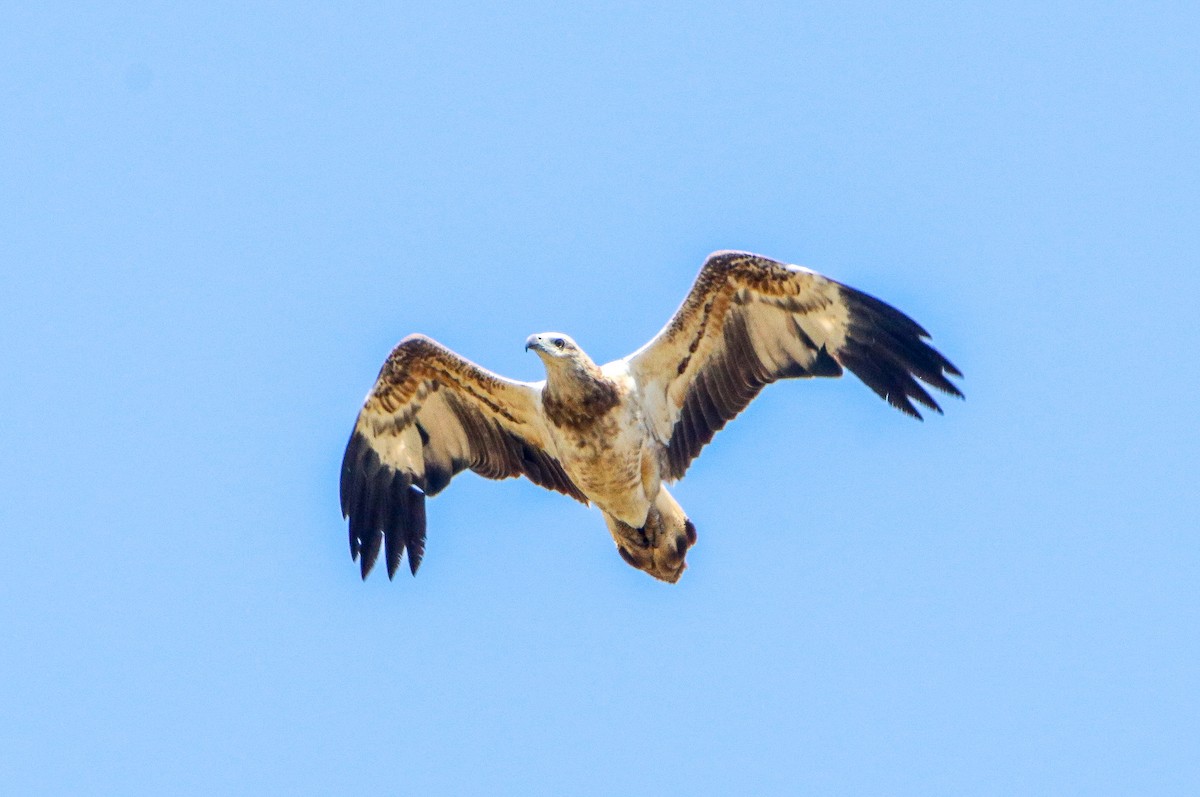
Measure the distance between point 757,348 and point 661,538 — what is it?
1667mm

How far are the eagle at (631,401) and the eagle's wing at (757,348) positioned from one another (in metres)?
0.01

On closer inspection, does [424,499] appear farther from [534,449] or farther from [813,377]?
[813,377]

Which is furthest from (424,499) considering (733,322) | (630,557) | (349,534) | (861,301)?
(861,301)

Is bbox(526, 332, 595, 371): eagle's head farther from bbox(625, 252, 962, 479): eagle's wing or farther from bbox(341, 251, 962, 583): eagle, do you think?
bbox(625, 252, 962, 479): eagle's wing

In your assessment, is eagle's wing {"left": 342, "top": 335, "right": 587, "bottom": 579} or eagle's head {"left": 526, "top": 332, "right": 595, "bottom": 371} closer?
eagle's head {"left": 526, "top": 332, "right": 595, "bottom": 371}

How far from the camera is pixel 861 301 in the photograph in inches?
526

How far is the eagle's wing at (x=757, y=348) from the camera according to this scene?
1324 centimetres

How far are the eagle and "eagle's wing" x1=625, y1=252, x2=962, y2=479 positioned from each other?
0.01m

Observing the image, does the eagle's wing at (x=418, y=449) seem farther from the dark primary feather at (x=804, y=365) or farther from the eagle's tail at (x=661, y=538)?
the dark primary feather at (x=804, y=365)

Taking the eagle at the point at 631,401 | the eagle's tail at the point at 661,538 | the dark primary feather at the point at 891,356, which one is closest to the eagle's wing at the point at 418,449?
the eagle at the point at 631,401

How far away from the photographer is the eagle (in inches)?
514

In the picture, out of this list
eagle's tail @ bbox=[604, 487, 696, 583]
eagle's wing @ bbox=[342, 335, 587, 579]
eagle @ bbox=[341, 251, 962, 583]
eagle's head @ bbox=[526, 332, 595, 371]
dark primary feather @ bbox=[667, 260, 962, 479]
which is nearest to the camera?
eagle's head @ bbox=[526, 332, 595, 371]

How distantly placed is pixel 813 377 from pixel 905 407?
2.61ft

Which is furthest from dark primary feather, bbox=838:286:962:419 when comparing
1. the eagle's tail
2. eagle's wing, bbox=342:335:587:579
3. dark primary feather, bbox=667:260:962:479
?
eagle's wing, bbox=342:335:587:579
